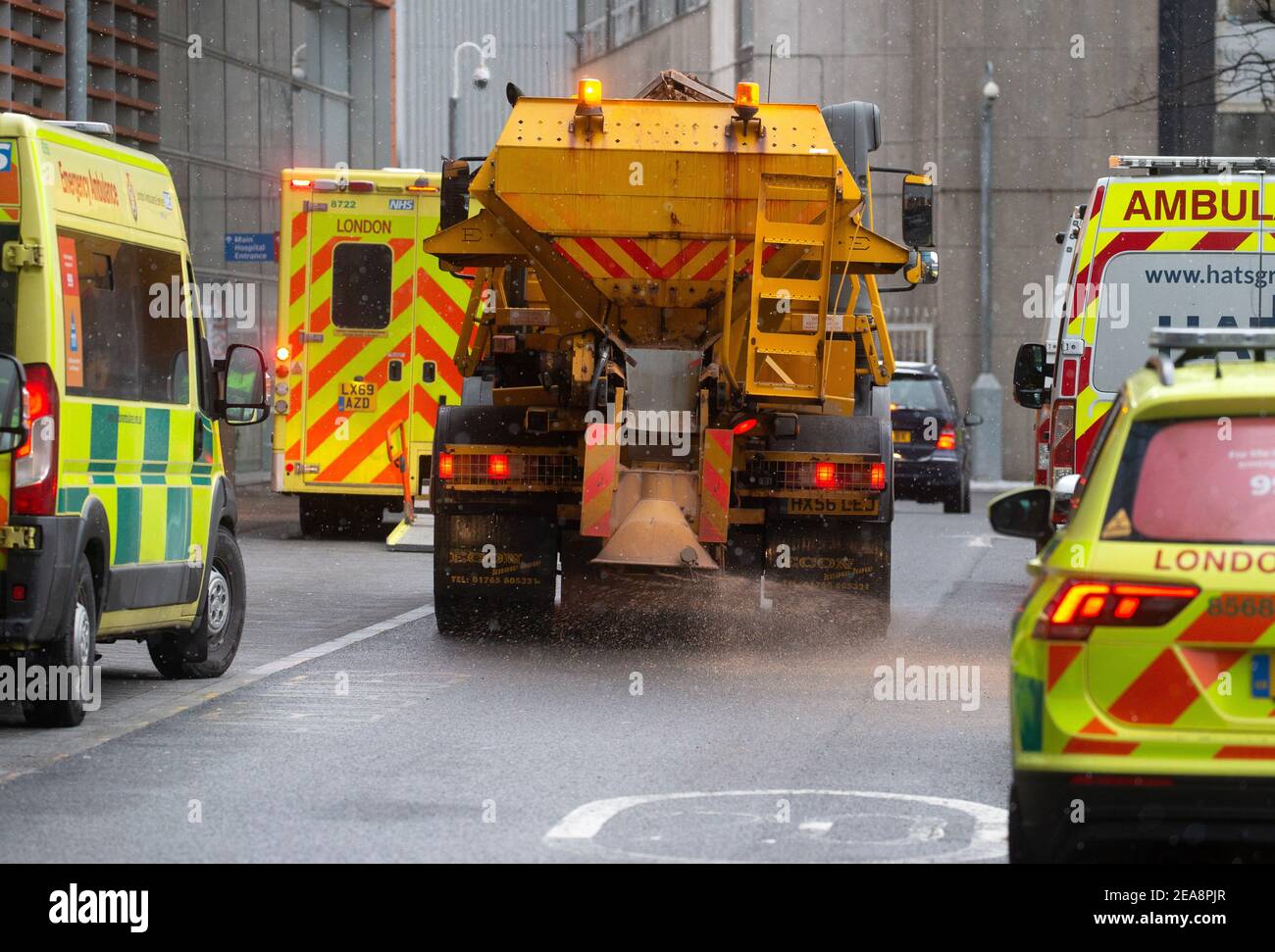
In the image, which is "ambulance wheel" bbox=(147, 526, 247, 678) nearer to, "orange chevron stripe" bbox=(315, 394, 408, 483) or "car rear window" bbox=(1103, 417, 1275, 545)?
"car rear window" bbox=(1103, 417, 1275, 545)

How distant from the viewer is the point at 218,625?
11945mm

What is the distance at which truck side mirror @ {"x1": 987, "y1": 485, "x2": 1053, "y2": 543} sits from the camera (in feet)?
23.0

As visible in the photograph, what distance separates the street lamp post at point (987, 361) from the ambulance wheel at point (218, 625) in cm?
2576

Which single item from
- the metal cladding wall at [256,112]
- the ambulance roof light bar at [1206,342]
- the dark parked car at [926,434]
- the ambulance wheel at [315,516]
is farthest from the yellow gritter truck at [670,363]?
the metal cladding wall at [256,112]

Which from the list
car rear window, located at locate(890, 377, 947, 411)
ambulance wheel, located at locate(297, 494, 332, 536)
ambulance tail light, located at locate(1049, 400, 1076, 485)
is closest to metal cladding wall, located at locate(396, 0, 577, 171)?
car rear window, located at locate(890, 377, 947, 411)

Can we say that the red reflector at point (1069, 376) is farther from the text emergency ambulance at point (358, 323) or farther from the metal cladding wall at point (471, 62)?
the metal cladding wall at point (471, 62)

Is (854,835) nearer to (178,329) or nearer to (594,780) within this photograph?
(594,780)

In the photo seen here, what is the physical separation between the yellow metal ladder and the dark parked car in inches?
568

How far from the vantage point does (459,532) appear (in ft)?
44.3

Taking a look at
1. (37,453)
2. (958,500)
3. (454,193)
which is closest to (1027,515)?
(37,453)

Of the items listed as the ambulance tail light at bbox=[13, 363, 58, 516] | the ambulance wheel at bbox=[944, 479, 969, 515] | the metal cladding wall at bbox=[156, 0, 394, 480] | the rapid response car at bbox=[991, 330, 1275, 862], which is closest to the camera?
the rapid response car at bbox=[991, 330, 1275, 862]

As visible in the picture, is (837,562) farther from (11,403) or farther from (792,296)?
(11,403)
